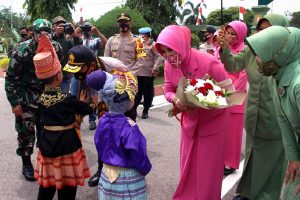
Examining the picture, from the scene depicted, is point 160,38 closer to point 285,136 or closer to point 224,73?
point 224,73

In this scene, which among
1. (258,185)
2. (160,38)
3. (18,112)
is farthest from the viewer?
(18,112)

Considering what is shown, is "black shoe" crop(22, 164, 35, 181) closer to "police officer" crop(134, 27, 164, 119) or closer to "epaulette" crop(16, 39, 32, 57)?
"epaulette" crop(16, 39, 32, 57)

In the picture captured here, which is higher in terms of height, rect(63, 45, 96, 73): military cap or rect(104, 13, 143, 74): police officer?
rect(63, 45, 96, 73): military cap

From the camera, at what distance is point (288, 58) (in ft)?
8.04

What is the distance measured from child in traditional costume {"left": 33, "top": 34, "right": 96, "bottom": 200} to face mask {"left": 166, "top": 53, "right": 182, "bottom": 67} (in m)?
0.84

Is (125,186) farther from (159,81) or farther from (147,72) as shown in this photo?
(159,81)

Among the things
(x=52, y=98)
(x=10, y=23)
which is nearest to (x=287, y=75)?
(x=52, y=98)

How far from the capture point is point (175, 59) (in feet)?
11.1

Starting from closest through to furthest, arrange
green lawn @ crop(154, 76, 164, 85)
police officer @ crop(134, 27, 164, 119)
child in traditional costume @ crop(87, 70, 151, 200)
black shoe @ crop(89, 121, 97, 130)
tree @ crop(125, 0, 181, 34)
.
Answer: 1. child in traditional costume @ crop(87, 70, 151, 200)
2. black shoe @ crop(89, 121, 97, 130)
3. police officer @ crop(134, 27, 164, 119)
4. green lawn @ crop(154, 76, 164, 85)
5. tree @ crop(125, 0, 181, 34)

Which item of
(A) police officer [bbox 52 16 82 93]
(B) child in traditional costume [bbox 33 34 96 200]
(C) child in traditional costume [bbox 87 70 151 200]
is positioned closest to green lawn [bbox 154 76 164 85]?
(A) police officer [bbox 52 16 82 93]

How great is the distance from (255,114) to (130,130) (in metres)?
1.47

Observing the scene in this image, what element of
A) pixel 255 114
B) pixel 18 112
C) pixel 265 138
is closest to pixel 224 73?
pixel 255 114

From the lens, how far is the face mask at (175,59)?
3379mm

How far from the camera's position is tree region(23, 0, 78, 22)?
1919 centimetres
